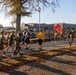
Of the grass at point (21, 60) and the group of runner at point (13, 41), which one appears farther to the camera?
the group of runner at point (13, 41)

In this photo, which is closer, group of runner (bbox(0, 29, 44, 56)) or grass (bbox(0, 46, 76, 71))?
grass (bbox(0, 46, 76, 71))

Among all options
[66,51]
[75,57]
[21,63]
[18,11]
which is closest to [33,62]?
[21,63]

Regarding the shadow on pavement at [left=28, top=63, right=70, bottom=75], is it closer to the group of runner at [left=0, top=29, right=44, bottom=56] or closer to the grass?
the grass

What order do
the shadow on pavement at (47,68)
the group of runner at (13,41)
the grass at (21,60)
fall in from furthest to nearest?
the group of runner at (13,41), the grass at (21,60), the shadow on pavement at (47,68)

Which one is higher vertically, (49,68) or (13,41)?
(13,41)

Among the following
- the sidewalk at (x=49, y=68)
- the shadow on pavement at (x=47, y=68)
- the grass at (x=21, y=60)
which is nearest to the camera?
the sidewalk at (x=49, y=68)

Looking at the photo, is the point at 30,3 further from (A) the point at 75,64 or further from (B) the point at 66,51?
(A) the point at 75,64

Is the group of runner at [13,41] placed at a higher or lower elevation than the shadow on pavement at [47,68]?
higher

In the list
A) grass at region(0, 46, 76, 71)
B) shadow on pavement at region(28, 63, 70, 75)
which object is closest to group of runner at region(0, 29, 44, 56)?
grass at region(0, 46, 76, 71)

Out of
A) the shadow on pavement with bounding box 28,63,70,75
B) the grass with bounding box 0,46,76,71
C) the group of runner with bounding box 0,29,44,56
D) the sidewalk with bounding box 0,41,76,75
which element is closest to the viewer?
the sidewalk with bounding box 0,41,76,75

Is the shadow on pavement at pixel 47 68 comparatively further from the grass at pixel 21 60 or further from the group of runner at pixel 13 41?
the group of runner at pixel 13 41

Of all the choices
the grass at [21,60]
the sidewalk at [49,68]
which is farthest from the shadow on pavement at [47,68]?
the grass at [21,60]

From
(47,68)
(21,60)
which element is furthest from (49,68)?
(21,60)

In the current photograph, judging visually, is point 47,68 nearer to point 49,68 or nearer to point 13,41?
point 49,68
